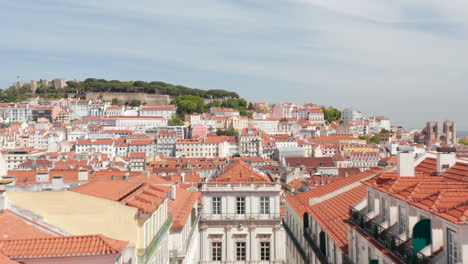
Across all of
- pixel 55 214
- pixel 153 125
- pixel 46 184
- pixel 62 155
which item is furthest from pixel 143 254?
pixel 153 125

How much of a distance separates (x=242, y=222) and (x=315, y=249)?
26.3 ft

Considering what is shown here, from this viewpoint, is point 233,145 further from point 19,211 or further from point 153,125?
point 19,211

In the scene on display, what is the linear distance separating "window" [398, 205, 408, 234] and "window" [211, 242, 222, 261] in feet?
56.9

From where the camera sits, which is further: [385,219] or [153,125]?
[153,125]

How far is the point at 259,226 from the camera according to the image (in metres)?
27.2

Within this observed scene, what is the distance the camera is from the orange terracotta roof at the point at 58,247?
370 inches

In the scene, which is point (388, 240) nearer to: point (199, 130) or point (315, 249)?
point (315, 249)

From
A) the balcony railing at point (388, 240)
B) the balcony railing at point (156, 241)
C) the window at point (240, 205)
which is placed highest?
the balcony railing at point (388, 240)

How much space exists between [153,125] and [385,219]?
15039 centimetres

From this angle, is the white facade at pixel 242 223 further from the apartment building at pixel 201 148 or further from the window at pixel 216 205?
the apartment building at pixel 201 148

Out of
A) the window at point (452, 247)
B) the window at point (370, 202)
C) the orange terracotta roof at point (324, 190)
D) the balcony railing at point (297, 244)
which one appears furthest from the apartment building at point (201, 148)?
the window at point (452, 247)

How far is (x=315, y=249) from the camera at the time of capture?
19797 mm

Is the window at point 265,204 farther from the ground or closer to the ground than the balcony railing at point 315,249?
farther from the ground

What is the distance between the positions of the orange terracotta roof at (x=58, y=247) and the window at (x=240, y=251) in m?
18.1
